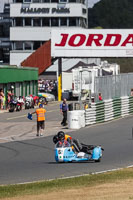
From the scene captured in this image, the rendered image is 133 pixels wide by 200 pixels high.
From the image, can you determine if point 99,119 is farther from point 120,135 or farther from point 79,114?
point 120,135

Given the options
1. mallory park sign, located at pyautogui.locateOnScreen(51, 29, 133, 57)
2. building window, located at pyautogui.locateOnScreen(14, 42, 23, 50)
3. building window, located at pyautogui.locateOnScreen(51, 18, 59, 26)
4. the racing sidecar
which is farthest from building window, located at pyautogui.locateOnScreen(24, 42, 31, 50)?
the racing sidecar

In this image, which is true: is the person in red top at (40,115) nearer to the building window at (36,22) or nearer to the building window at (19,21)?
the building window at (19,21)

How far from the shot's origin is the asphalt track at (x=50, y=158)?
672 inches

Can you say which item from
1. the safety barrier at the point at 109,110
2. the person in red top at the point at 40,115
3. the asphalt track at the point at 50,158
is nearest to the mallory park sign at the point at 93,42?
the safety barrier at the point at 109,110

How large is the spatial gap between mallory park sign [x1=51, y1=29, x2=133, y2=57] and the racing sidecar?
4527 cm

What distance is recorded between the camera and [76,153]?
19.3 meters

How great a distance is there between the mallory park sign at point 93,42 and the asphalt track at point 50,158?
3280cm

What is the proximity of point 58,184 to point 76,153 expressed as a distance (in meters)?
4.78

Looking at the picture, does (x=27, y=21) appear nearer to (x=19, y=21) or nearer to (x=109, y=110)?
(x=19, y=21)

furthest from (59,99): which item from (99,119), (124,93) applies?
(99,119)

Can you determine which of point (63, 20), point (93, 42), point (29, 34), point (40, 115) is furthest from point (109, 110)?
point (63, 20)

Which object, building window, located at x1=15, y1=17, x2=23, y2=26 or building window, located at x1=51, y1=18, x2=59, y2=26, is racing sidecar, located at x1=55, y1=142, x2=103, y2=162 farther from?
building window, located at x1=51, y1=18, x2=59, y2=26

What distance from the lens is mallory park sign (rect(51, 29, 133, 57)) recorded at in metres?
63.9

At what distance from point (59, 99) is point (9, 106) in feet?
59.2
